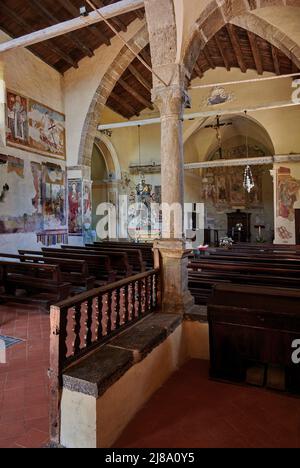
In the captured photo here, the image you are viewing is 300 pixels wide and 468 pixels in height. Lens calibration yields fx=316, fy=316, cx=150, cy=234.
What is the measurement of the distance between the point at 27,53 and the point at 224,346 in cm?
931

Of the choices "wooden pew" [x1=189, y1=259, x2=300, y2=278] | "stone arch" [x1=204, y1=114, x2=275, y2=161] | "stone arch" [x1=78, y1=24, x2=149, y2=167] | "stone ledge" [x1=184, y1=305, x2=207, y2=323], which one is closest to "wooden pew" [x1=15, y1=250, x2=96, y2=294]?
"wooden pew" [x1=189, y1=259, x2=300, y2=278]

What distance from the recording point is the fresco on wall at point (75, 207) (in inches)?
405

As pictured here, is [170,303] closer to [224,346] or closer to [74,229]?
[224,346]

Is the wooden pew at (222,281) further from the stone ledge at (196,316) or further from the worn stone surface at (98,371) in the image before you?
the worn stone surface at (98,371)

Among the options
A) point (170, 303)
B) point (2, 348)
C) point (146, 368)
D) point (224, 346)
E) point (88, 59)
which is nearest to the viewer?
point (146, 368)

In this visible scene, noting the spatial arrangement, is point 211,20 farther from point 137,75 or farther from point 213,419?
point 137,75

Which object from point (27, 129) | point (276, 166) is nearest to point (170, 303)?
point (27, 129)

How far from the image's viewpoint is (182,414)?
2.63 meters

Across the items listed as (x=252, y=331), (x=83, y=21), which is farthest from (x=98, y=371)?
(x=83, y=21)

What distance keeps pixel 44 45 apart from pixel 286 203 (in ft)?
33.5

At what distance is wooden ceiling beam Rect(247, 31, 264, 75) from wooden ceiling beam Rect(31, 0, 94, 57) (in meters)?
4.88

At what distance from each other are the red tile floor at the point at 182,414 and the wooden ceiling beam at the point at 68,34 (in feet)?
26.0

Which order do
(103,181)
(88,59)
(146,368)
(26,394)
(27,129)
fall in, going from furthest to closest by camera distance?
(103,181)
(88,59)
(27,129)
(146,368)
(26,394)

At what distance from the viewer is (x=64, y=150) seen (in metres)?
10.2
